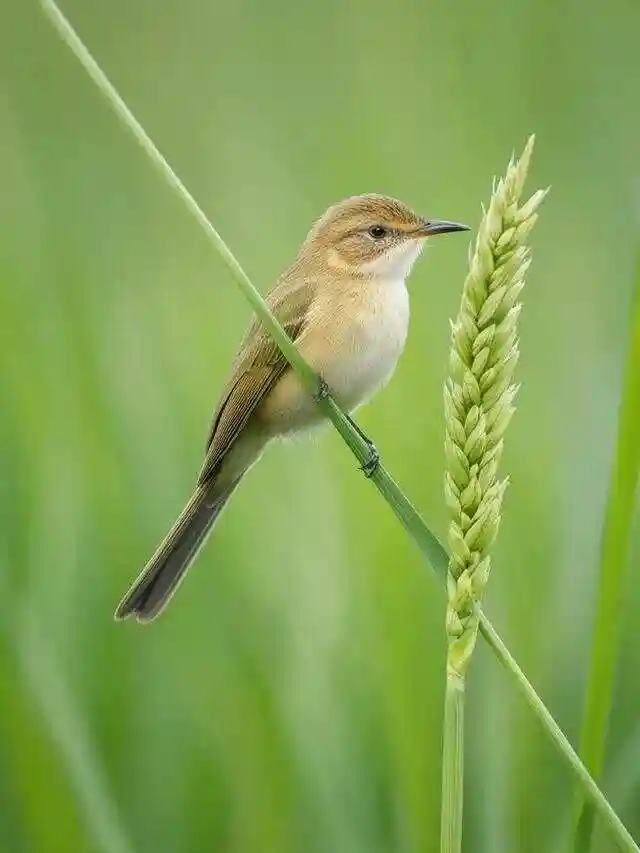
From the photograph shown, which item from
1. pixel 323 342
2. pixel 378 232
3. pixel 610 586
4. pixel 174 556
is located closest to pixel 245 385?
pixel 323 342

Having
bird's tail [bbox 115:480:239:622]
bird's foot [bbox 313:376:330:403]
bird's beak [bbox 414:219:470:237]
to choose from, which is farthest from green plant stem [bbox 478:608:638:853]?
bird's beak [bbox 414:219:470:237]

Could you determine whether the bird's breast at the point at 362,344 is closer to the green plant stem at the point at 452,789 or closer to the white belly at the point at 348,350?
the white belly at the point at 348,350

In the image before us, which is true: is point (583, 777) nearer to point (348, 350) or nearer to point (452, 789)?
point (452, 789)

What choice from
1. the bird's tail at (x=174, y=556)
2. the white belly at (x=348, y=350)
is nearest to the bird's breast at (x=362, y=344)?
the white belly at (x=348, y=350)

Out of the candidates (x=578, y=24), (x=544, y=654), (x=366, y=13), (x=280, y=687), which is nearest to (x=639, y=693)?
(x=544, y=654)

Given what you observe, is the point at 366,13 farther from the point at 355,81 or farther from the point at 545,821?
the point at 545,821
